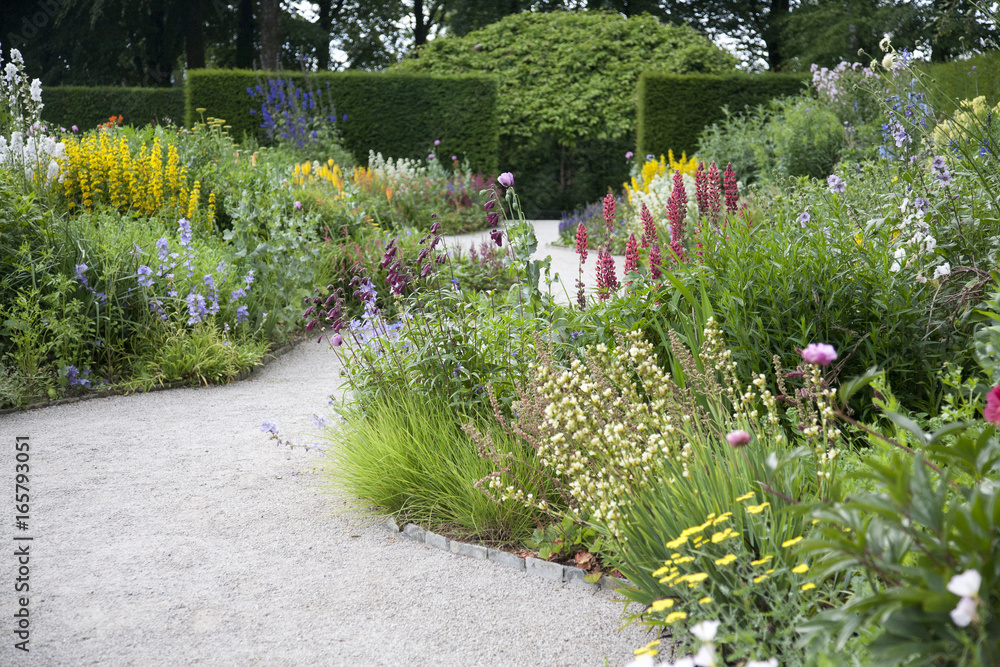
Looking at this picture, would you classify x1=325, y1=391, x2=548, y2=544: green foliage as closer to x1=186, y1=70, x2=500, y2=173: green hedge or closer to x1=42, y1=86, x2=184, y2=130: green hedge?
x1=186, y1=70, x2=500, y2=173: green hedge

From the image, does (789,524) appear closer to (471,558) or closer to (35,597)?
(471,558)

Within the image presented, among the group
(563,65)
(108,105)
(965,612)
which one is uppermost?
(563,65)

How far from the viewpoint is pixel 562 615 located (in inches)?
90.9

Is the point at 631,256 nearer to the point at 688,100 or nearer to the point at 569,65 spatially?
the point at 688,100

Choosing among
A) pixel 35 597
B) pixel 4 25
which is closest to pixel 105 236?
pixel 35 597

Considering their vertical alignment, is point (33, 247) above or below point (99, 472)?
above

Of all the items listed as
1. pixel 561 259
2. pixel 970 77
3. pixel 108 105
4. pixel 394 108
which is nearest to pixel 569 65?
pixel 394 108

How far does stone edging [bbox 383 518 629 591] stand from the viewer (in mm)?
2477

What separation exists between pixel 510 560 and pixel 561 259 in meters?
7.11

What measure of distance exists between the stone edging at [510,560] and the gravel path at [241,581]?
0.14ft

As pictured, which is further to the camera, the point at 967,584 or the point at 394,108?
the point at 394,108

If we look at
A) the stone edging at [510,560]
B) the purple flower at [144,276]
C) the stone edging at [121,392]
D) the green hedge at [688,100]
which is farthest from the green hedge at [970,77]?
the purple flower at [144,276]

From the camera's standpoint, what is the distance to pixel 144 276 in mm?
5105

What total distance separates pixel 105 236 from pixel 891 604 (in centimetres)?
559
